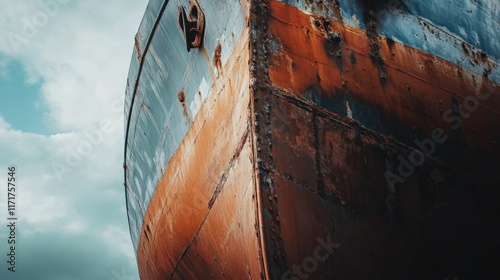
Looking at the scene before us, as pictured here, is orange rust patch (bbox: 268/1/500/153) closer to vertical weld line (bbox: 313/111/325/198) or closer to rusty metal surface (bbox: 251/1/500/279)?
rusty metal surface (bbox: 251/1/500/279)

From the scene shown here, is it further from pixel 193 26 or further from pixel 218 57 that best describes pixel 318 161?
pixel 193 26

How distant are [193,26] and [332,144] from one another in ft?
4.67

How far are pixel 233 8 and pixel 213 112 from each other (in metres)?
0.71

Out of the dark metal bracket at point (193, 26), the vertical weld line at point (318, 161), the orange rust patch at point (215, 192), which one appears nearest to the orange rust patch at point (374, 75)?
the vertical weld line at point (318, 161)

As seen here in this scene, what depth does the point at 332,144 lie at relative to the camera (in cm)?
300

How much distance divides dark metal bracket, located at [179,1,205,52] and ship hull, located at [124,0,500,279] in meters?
0.05

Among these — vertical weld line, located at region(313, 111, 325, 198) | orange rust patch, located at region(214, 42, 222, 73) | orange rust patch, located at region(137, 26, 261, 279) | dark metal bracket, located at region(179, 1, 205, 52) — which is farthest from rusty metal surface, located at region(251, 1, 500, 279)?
dark metal bracket, located at region(179, 1, 205, 52)

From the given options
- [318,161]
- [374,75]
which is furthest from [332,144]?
[374,75]

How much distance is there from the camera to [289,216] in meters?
2.69

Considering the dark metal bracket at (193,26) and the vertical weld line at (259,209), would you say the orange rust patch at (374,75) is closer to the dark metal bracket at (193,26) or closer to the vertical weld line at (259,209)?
the vertical weld line at (259,209)

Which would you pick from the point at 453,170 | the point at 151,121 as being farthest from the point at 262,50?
the point at 151,121

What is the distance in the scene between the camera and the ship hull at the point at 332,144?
9.14 feet

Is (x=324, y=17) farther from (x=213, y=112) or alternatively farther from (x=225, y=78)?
(x=213, y=112)

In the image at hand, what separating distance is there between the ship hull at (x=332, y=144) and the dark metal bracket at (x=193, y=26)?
5cm
